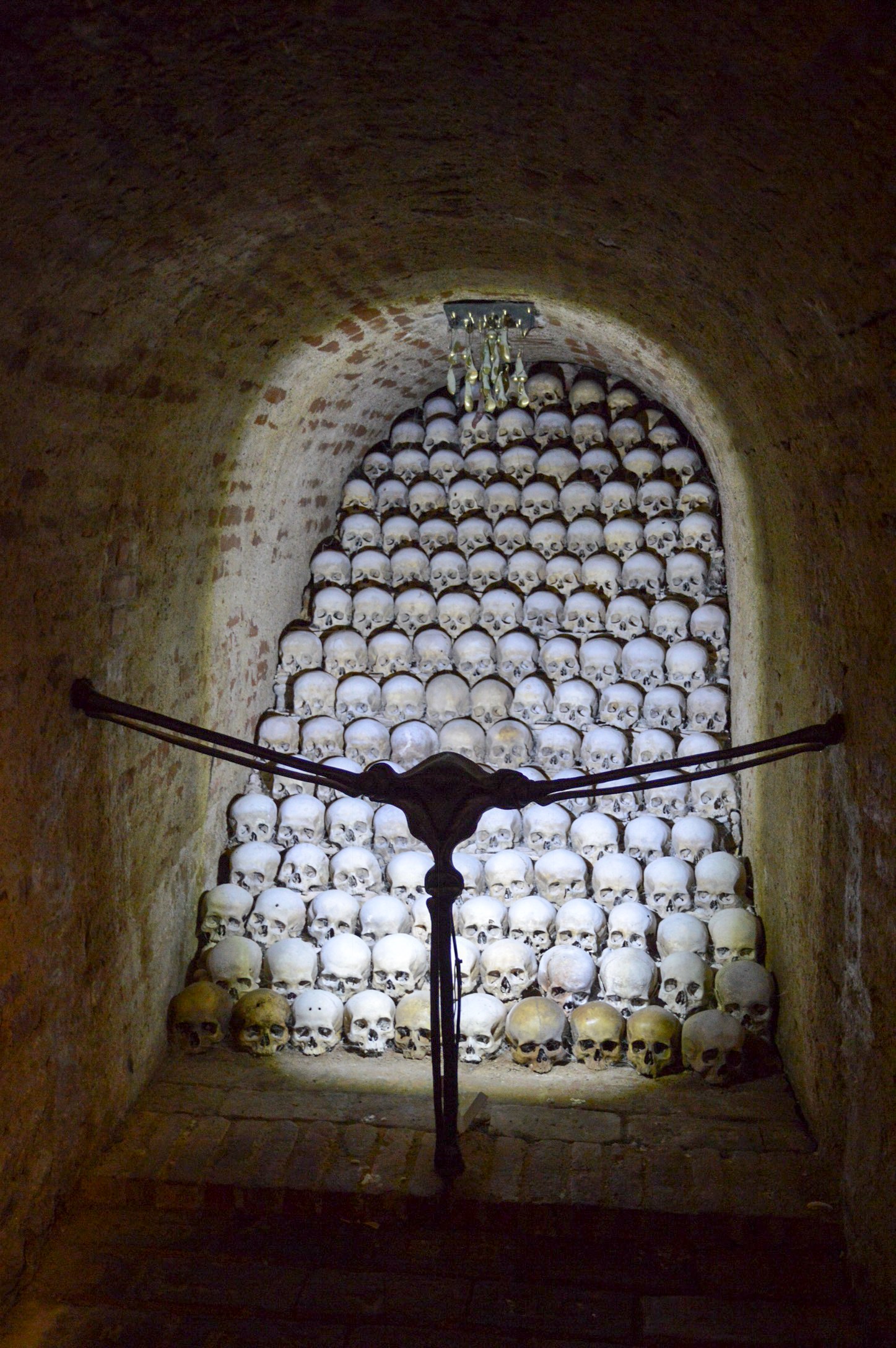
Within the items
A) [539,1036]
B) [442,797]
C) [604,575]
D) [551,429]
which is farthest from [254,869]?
[551,429]

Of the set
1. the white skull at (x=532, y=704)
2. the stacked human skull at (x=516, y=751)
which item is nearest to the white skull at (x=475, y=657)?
the stacked human skull at (x=516, y=751)

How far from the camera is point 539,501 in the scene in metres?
5.37

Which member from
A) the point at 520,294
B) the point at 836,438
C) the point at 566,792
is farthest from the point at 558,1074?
the point at 520,294

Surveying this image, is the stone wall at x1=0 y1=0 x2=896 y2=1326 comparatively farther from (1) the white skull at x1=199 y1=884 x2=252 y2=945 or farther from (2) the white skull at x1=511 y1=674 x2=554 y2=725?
(2) the white skull at x1=511 y1=674 x2=554 y2=725

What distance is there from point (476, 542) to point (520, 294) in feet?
4.36

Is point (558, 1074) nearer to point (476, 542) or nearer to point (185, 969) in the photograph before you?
point (185, 969)

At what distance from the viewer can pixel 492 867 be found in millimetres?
4488

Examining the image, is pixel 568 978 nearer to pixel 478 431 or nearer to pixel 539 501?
pixel 539 501

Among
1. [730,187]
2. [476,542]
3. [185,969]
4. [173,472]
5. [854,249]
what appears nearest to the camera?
[854,249]

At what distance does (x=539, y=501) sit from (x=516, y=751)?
1.27m

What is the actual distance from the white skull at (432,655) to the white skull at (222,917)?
51.7 inches

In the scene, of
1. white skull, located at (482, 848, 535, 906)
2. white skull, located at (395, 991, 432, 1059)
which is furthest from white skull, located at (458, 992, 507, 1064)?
white skull, located at (482, 848, 535, 906)

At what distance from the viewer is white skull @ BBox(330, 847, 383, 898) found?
14.9ft

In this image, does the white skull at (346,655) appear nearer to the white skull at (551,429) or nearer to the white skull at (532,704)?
the white skull at (532,704)
